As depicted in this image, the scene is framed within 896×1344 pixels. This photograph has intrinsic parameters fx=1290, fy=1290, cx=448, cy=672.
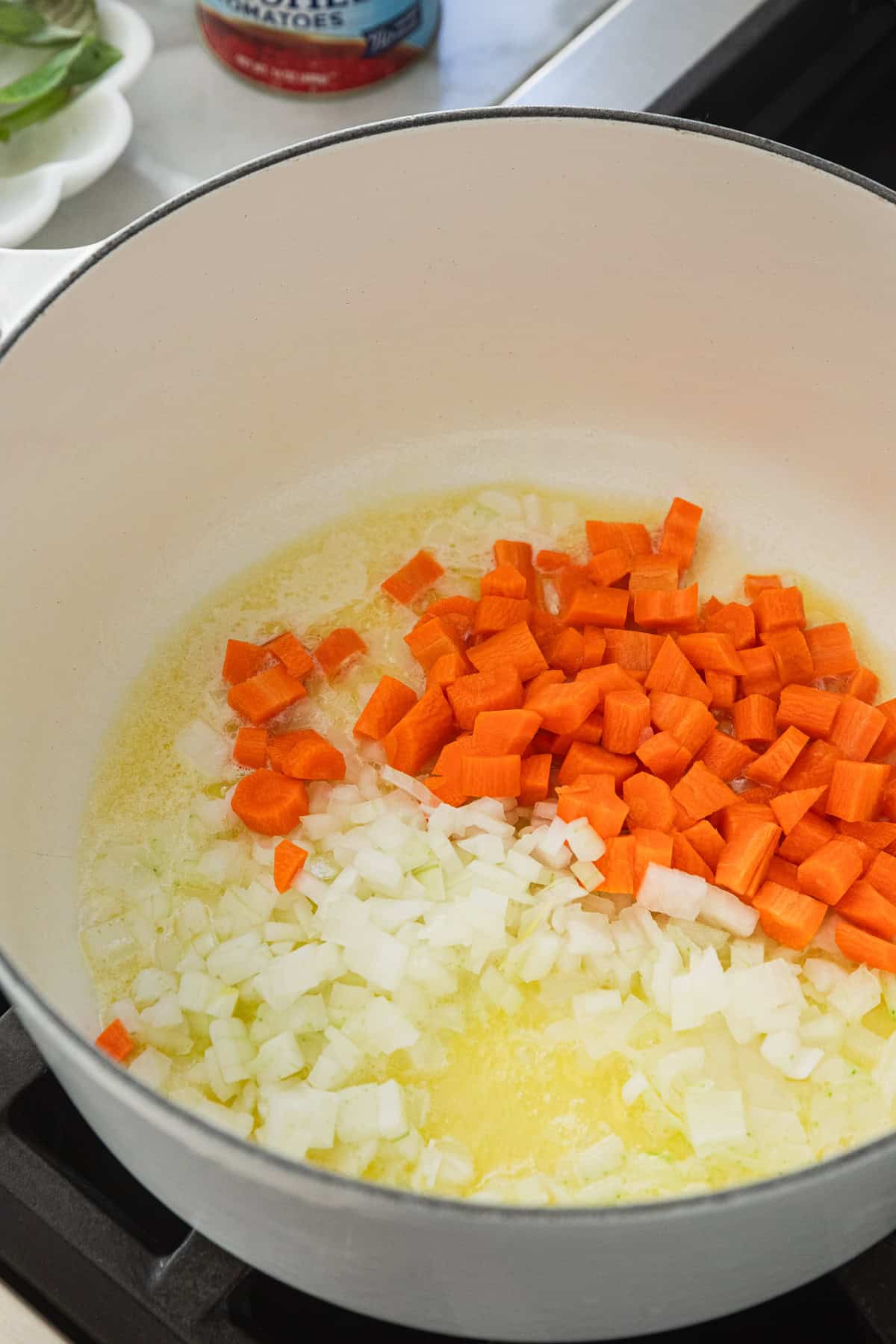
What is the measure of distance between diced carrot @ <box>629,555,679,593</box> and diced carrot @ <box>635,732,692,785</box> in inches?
7.6

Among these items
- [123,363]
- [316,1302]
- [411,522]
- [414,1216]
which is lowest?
[316,1302]

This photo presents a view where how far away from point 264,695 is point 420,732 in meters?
0.16

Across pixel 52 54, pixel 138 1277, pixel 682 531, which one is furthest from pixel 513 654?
pixel 52 54

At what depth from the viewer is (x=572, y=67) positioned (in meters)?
1.58

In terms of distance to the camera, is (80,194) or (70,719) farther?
(80,194)

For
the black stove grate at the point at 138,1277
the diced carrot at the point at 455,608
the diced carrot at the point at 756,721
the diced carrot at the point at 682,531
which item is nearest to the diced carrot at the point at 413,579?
the diced carrot at the point at 455,608

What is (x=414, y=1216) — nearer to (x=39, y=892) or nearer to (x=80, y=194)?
(x=39, y=892)

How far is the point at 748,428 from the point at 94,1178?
0.97 meters

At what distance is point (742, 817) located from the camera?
1.18 meters

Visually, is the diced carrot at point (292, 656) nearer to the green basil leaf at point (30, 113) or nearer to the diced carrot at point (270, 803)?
the diced carrot at point (270, 803)

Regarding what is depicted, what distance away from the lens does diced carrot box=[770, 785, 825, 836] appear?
3.85ft

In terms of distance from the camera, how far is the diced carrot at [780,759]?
121 centimetres

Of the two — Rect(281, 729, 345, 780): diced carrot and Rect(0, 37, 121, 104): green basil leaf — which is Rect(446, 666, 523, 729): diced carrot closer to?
Rect(281, 729, 345, 780): diced carrot

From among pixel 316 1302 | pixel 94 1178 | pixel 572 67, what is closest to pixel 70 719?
pixel 94 1178
